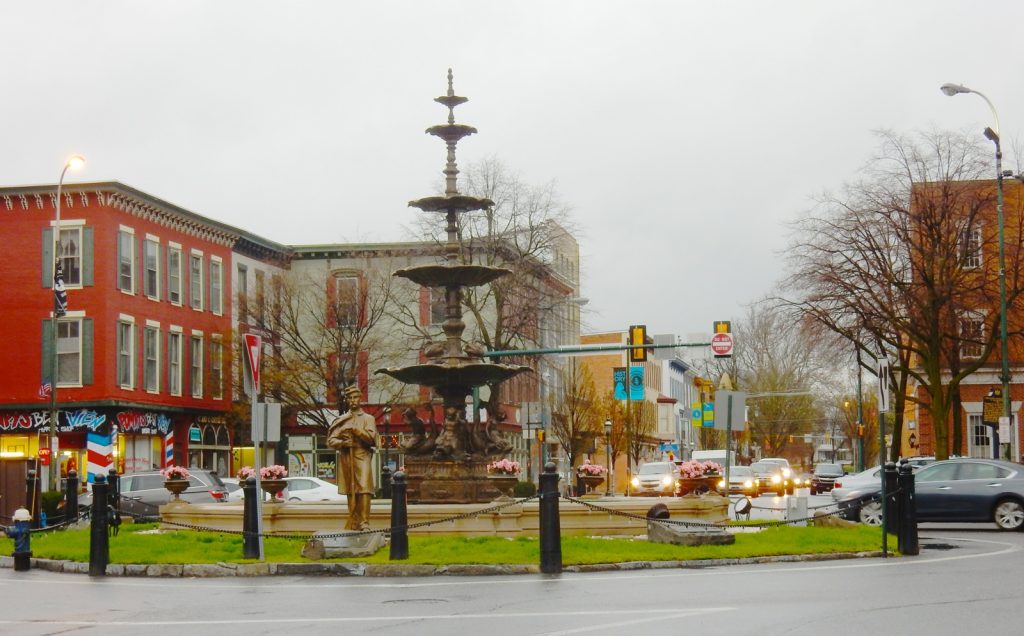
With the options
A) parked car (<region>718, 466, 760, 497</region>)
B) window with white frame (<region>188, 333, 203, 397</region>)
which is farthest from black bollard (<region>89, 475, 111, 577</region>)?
window with white frame (<region>188, 333, 203, 397</region>)

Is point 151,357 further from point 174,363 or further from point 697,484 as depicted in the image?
point 697,484

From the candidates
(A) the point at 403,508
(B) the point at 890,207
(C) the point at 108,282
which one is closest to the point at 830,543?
(A) the point at 403,508

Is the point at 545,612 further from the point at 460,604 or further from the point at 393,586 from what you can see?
the point at 393,586

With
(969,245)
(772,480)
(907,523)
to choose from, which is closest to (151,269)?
(772,480)

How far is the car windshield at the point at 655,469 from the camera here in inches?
1764

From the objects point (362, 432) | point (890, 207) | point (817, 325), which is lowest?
point (362, 432)

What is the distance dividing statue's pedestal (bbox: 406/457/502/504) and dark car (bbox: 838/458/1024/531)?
22.8 ft

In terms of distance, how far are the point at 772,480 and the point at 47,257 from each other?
91.2 ft

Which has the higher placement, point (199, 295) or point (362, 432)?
point (199, 295)

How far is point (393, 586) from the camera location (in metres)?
16.7

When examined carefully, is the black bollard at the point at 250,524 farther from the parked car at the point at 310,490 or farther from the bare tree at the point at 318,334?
the bare tree at the point at 318,334

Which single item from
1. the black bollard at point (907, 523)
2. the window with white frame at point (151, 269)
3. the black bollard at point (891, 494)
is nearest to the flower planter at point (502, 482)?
the black bollard at point (891, 494)

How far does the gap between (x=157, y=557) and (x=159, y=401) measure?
120 feet

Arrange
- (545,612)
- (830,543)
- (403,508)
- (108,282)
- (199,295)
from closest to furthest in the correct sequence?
(545,612), (403,508), (830,543), (108,282), (199,295)
